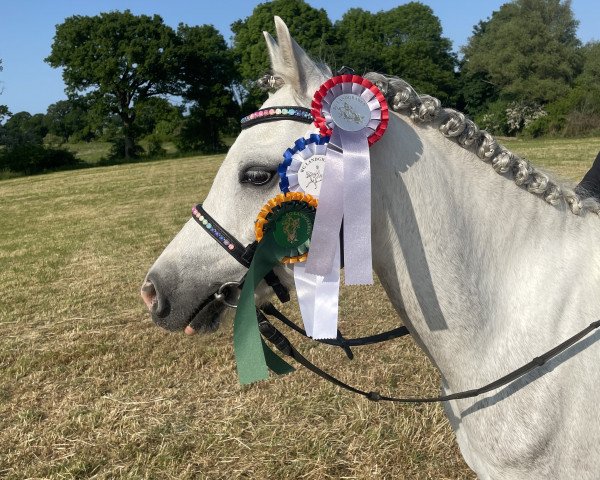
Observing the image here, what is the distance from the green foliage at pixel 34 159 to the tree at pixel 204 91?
9.50 metres

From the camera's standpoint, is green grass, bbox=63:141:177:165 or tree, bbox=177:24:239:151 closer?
green grass, bbox=63:141:177:165

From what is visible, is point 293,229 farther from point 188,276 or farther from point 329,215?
point 188,276

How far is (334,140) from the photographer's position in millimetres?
1828

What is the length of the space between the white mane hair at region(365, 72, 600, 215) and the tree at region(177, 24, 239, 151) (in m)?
44.2

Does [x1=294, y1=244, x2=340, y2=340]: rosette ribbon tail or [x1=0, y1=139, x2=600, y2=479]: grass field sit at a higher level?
[x1=294, y1=244, x2=340, y2=340]: rosette ribbon tail

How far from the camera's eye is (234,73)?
49.7 metres

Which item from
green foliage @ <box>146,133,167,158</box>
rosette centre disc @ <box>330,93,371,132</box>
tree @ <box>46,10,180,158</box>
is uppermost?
tree @ <box>46,10,180,158</box>

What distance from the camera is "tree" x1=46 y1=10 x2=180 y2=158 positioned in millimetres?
42812

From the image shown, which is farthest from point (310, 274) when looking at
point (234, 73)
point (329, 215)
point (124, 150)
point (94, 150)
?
point (234, 73)

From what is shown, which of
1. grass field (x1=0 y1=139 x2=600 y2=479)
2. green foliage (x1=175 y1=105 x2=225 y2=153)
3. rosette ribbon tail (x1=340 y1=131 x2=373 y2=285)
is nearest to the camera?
rosette ribbon tail (x1=340 y1=131 x2=373 y2=285)

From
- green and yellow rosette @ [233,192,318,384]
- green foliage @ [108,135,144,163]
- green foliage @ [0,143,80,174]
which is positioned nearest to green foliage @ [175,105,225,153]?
green foliage @ [108,135,144,163]

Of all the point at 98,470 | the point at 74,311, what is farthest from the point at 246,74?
the point at 98,470

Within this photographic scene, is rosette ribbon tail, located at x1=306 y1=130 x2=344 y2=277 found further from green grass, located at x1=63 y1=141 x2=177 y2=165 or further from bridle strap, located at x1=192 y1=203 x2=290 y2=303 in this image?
green grass, located at x1=63 y1=141 x2=177 y2=165

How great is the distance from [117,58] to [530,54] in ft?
116
